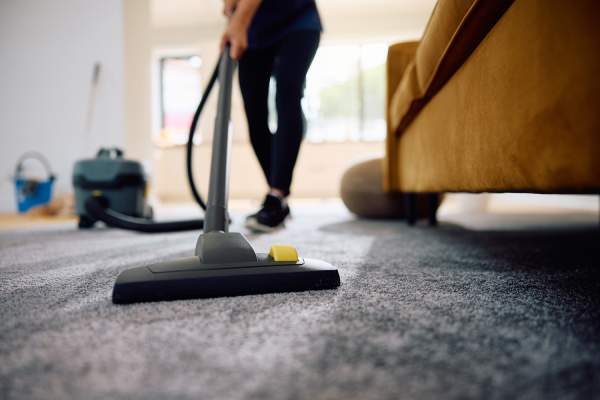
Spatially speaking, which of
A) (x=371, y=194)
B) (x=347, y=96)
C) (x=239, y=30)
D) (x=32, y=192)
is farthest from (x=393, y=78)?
(x=347, y=96)

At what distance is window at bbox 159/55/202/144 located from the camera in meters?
5.86

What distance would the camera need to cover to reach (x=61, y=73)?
305 cm

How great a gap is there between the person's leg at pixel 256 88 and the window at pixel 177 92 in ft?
14.8

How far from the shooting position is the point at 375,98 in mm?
5867

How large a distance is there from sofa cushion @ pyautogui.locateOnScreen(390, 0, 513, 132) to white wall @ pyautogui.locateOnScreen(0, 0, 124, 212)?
2560mm

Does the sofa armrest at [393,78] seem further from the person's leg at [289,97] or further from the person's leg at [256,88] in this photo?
the person's leg at [256,88]

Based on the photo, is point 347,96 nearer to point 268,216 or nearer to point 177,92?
point 177,92

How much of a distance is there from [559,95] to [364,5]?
545 centimetres

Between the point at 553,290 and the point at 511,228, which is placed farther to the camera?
the point at 511,228

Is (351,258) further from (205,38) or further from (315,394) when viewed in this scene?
(205,38)

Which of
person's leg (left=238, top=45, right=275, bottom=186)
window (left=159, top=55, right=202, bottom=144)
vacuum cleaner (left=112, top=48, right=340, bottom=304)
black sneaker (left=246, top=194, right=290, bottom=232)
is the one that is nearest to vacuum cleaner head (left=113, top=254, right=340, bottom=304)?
vacuum cleaner (left=112, top=48, right=340, bottom=304)

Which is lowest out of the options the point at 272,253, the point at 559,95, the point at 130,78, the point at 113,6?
the point at 272,253

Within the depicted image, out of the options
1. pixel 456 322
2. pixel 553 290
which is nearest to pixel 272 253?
pixel 456 322

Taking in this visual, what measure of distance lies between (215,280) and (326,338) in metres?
0.20
